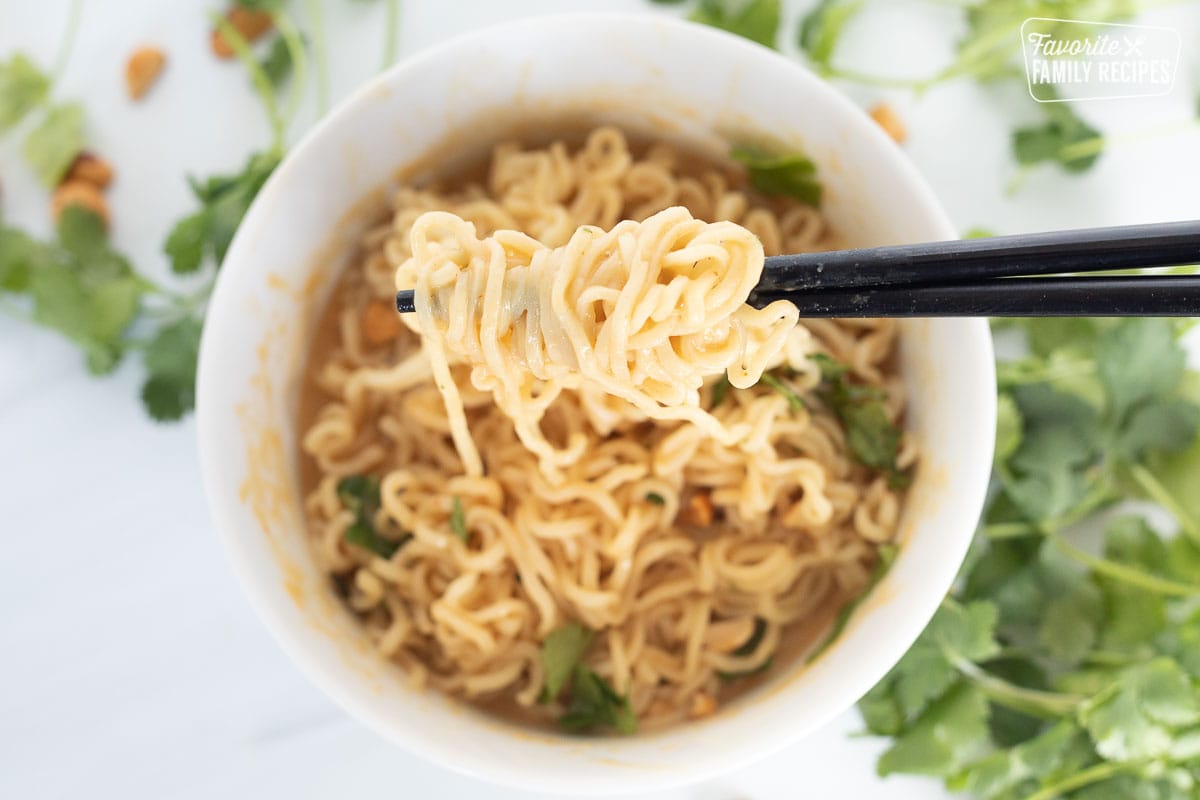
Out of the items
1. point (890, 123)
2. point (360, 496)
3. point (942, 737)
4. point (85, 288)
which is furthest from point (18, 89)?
point (942, 737)

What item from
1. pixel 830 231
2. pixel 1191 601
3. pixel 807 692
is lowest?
pixel 1191 601

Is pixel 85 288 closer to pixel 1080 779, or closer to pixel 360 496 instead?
pixel 360 496

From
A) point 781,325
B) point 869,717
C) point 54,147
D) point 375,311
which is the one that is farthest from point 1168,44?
point 54,147

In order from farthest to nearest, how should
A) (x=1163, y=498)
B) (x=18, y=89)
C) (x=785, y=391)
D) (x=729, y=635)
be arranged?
1. (x=18, y=89)
2. (x=1163, y=498)
3. (x=729, y=635)
4. (x=785, y=391)

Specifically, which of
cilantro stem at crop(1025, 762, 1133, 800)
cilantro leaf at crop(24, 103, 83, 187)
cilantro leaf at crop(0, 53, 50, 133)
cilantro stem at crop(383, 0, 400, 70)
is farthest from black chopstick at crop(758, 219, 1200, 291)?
cilantro leaf at crop(0, 53, 50, 133)

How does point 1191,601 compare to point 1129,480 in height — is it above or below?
below

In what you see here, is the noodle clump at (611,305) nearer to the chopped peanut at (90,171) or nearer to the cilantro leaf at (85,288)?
the cilantro leaf at (85,288)

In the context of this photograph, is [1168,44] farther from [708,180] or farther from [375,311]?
[375,311]
